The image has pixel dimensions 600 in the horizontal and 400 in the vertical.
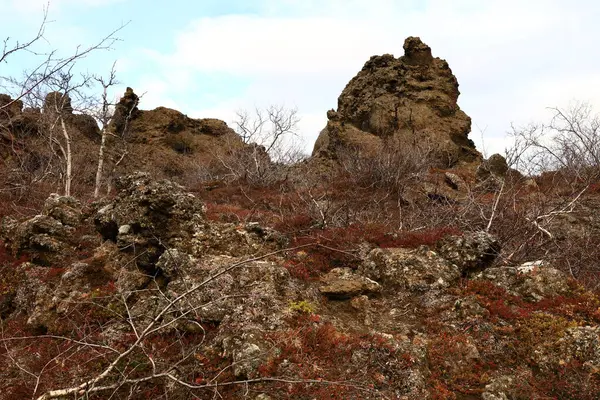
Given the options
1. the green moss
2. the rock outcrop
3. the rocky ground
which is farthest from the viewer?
the rock outcrop

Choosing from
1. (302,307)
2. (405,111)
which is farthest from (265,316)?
(405,111)

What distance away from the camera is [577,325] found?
18.7 ft

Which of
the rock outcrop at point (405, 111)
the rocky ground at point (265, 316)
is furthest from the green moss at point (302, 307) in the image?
the rock outcrop at point (405, 111)

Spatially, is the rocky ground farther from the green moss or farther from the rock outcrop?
the rock outcrop

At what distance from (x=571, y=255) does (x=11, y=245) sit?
52.5ft

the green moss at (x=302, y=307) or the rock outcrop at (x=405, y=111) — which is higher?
the rock outcrop at (x=405, y=111)

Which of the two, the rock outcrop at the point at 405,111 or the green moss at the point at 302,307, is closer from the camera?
the green moss at the point at 302,307

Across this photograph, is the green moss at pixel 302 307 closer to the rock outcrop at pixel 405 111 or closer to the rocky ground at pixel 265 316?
the rocky ground at pixel 265 316

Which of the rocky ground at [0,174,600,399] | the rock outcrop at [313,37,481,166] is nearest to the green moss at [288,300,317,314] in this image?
the rocky ground at [0,174,600,399]

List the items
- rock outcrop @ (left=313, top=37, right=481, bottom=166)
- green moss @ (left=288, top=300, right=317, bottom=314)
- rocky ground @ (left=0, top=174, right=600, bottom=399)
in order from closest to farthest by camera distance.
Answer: rocky ground @ (left=0, top=174, right=600, bottom=399), green moss @ (left=288, top=300, right=317, bottom=314), rock outcrop @ (left=313, top=37, right=481, bottom=166)

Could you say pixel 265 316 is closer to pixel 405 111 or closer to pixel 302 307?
pixel 302 307

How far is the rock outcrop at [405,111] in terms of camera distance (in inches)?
977

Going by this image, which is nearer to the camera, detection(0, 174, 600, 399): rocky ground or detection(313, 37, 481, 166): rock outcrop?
detection(0, 174, 600, 399): rocky ground

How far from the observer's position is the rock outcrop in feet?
81.5
